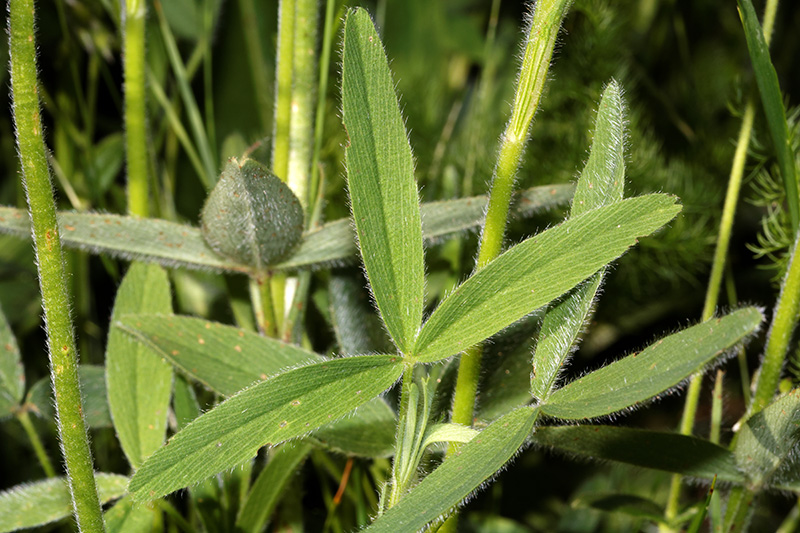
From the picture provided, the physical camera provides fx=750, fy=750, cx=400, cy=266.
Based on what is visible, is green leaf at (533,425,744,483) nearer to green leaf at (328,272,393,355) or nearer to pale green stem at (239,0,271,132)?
green leaf at (328,272,393,355)

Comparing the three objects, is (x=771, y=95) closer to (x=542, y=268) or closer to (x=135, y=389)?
(x=542, y=268)

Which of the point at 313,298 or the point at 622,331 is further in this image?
the point at 622,331

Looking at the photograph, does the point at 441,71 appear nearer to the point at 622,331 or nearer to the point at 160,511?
the point at 622,331

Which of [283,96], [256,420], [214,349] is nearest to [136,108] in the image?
[283,96]

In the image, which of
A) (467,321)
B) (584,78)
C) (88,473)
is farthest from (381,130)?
(584,78)

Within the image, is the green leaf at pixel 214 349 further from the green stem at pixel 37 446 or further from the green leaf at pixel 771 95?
the green leaf at pixel 771 95

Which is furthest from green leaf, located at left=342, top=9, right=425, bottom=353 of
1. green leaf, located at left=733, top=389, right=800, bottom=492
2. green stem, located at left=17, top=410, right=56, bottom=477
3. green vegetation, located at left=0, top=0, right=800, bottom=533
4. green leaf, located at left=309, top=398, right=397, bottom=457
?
green stem, located at left=17, top=410, right=56, bottom=477
